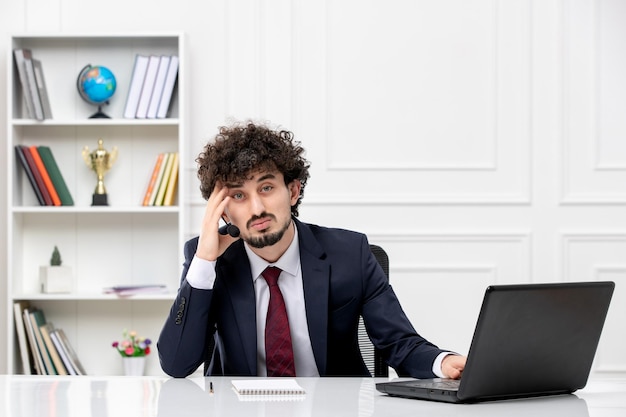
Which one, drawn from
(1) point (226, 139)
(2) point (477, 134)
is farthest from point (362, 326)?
(2) point (477, 134)

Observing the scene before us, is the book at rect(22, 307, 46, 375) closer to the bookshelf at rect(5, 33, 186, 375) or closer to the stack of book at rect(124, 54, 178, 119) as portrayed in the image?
the bookshelf at rect(5, 33, 186, 375)

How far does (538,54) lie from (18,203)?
7.98 feet

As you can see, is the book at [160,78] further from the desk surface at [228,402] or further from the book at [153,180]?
the desk surface at [228,402]

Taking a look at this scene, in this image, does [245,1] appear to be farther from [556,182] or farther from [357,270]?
[357,270]

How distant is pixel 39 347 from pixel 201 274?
2.01m

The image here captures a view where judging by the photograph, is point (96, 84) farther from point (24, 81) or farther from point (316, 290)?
point (316, 290)

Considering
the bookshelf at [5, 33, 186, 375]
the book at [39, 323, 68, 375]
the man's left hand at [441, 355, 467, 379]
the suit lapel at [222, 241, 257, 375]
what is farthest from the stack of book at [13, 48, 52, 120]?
the man's left hand at [441, 355, 467, 379]

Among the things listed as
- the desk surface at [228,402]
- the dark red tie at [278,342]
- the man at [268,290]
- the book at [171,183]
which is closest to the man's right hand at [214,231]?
the man at [268,290]

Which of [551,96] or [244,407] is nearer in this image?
[244,407]

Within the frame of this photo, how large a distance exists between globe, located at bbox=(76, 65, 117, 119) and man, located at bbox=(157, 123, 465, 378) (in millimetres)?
1667

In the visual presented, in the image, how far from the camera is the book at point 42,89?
3.89m

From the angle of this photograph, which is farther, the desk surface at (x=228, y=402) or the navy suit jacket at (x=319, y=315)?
the navy suit jacket at (x=319, y=315)

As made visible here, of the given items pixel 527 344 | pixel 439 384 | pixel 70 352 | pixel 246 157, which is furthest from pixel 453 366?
pixel 70 352

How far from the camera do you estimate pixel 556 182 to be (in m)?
4.01
